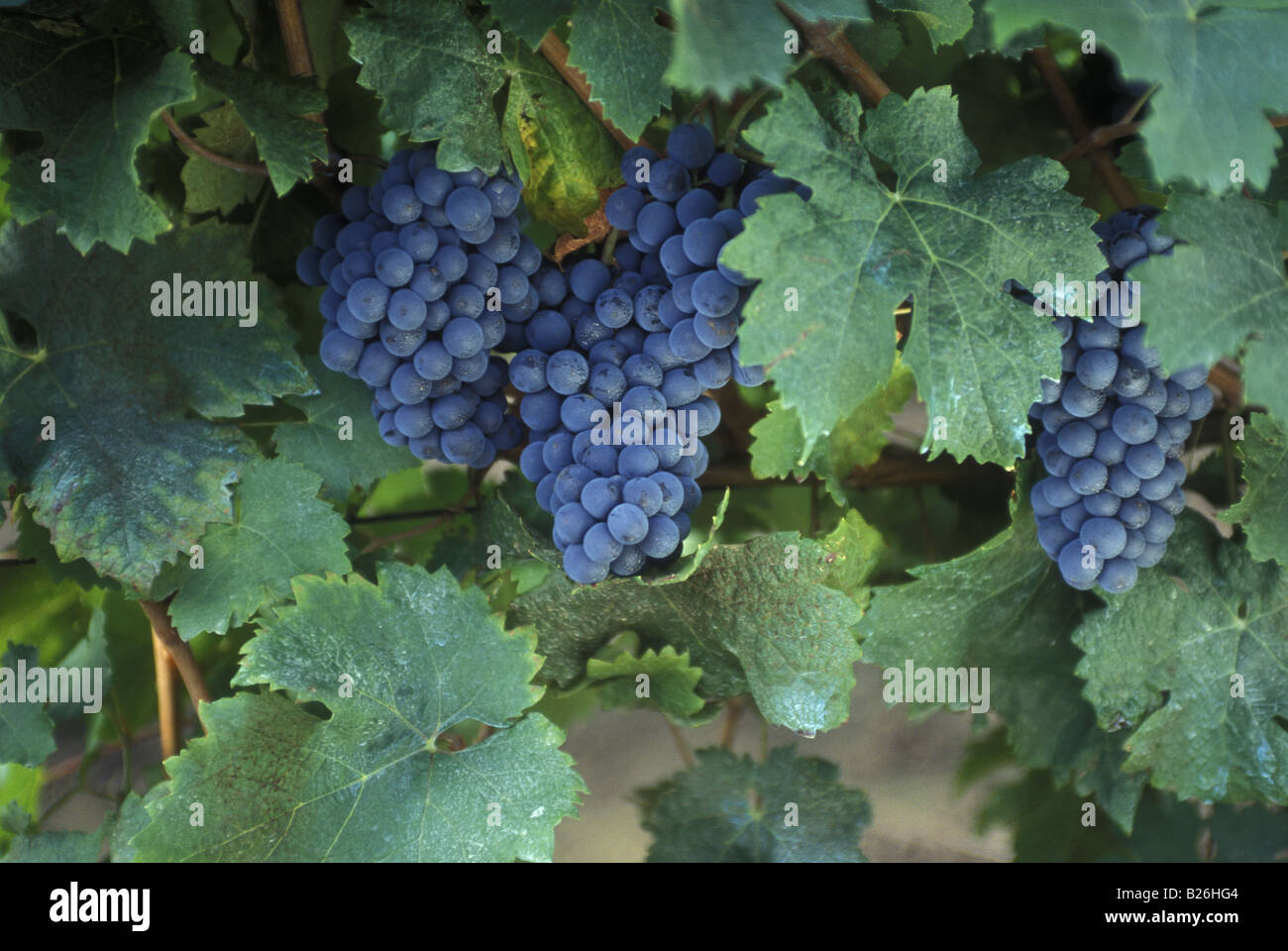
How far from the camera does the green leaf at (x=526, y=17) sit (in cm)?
61

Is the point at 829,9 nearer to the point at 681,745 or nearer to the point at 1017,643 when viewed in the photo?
the point at 1017,643

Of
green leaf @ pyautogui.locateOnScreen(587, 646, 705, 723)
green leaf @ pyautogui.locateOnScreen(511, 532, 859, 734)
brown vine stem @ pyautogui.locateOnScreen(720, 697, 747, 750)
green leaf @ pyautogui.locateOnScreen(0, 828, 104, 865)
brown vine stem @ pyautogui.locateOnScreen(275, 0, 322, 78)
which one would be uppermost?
brown vine stem @ pyautogui.locateOnScreen(275, 0, 322, 78)

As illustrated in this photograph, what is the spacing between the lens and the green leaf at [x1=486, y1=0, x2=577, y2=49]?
0.61 metres

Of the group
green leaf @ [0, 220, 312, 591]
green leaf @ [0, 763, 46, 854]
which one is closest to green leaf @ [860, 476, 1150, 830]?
green leaf @ [0, 220, 312, 591]

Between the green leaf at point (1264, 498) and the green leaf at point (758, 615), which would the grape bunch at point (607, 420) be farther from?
the green leaf at point (1264, 498)

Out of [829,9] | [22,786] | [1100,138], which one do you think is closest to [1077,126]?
[1100,138]

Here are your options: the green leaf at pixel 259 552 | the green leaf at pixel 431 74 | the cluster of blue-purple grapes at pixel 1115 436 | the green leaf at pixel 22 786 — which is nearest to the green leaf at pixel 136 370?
the green leaf at pixel 259 552

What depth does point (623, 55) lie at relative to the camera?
62 cm

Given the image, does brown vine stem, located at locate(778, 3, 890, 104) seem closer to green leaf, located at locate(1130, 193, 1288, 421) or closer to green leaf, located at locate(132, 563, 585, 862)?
green leaf, located at locate(1130, 193, 1288, 421)

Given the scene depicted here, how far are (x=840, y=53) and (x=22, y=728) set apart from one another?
0.85 metres

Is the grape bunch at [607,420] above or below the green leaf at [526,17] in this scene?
below

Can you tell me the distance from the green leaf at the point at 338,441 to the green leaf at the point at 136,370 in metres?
0.06

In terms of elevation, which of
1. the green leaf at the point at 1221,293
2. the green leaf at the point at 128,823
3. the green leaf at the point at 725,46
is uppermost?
the green leaf at the point at 725,46

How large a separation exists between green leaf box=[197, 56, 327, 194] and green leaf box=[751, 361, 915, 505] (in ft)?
1.19
